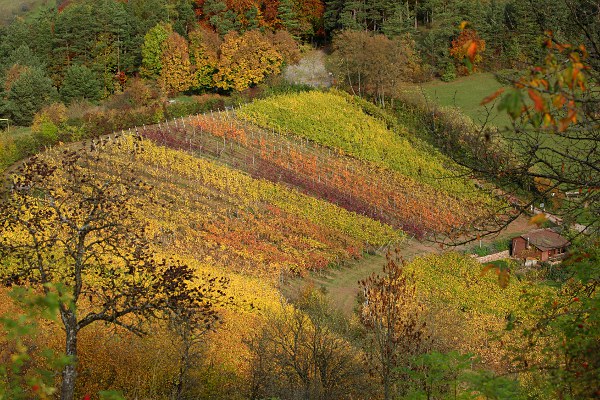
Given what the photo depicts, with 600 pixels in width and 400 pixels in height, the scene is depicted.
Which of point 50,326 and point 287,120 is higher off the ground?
point 50,326

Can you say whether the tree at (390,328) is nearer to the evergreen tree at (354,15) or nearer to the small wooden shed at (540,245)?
the small wooden shed at (540,245)

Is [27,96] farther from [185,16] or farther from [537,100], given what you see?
[537,100]

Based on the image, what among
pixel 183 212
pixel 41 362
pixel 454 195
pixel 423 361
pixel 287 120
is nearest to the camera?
pixel 423 361

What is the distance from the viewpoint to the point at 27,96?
44469 mm

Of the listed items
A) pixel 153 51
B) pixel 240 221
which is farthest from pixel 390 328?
pixel 153 51

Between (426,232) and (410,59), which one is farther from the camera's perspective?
(410,59)

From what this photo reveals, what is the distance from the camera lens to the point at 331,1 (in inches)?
2098

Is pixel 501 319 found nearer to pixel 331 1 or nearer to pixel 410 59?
pixel 410 59

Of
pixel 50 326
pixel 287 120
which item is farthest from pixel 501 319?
pixel 287 120

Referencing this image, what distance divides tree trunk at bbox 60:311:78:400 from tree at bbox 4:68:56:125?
123 feet

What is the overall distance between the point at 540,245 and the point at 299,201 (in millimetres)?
9845

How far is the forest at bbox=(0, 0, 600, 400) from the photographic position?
746 cm

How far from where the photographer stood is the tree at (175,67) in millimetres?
45219

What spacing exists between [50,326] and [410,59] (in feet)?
121
